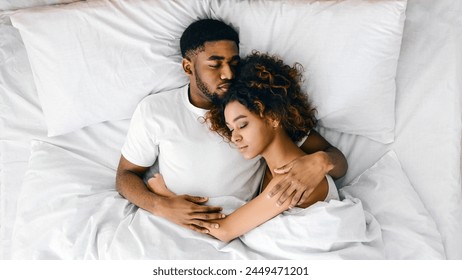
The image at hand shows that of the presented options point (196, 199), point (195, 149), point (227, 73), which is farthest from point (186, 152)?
point (227, 73)

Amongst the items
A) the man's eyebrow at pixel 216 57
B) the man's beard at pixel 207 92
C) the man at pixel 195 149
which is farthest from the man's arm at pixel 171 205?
the man's eyebrow at pixel 216 57

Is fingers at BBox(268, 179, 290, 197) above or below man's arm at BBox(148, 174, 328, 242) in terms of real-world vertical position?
above

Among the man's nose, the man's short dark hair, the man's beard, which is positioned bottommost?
the man's beard

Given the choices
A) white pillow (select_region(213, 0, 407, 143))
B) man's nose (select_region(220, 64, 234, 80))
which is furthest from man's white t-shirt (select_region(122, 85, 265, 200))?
white pillow (select_region(213, 0, 407, 143))

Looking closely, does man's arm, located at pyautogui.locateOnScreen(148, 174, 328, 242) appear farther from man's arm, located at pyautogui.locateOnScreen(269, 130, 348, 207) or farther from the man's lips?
the man's lips

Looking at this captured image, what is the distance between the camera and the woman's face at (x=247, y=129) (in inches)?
53.8

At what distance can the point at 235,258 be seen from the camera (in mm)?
1344

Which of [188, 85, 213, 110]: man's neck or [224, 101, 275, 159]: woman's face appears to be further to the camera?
[188, 85, 213, 110]: man's neck

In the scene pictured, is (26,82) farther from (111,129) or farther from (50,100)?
(111,129)

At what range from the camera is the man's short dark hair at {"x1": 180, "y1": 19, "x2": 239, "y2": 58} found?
4.79 feet

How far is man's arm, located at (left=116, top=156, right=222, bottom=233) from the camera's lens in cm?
139

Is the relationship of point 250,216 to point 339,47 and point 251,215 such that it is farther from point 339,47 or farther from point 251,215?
point 339,47

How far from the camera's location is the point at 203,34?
1465mm

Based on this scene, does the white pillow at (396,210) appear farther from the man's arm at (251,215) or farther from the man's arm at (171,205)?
the man's arm at (171,205)
